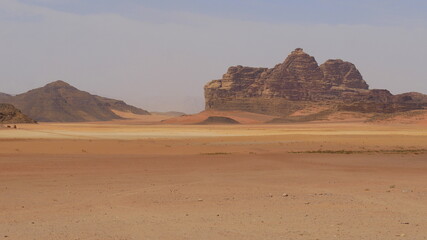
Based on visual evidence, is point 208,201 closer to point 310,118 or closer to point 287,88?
point 310,118

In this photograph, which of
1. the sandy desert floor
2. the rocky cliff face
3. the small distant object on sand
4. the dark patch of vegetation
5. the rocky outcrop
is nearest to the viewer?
the sandy desert floor

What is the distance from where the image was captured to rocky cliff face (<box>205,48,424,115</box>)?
163000 mm

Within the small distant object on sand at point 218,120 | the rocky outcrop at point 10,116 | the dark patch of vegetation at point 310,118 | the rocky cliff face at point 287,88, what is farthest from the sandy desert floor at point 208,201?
the rocky cliff face at point 287,88

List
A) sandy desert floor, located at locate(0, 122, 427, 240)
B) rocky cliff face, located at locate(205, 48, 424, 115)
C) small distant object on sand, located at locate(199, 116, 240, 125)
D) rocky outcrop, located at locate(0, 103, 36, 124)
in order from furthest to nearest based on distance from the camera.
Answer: rocky cliff face, located at locate(205, 48, 424, 115), small distant object on sand, located at locate(199, 116, 240, 125), rocky outcrop, located at locate(0, 103, 36, 124), sandy desert floor, located at locate(0, 122, 427, 240)

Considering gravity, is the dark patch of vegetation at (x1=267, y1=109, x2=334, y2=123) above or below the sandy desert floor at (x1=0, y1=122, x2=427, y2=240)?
above

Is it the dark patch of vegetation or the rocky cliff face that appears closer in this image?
the dark patch of vegetation

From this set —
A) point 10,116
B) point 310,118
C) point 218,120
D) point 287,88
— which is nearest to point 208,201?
point 10,116

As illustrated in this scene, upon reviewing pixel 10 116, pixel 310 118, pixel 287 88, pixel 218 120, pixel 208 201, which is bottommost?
pixel 208 201

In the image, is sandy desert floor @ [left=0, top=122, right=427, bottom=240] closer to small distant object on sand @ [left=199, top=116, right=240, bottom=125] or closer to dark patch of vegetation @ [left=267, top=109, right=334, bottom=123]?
dark patch of vegetation @ [left=267, top=109, right=334, bottom=123]

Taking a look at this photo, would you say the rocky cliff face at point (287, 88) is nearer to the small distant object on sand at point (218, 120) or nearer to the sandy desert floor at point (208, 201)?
the small distant object on sand at point (218, 120)

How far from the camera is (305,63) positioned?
18538 cm

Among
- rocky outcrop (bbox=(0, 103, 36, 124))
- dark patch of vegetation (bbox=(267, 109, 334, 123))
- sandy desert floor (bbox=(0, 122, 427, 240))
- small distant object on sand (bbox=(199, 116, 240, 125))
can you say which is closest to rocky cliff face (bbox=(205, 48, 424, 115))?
dark patch of vegetation (bbox=(267, 109, 334, 123))

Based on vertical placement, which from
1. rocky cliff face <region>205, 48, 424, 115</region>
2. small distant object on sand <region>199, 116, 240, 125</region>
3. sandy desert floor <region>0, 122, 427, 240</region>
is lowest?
sandy desert floor <region>0, 122, 427, 240</region>

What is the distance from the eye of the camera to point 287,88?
173250 millimetres
